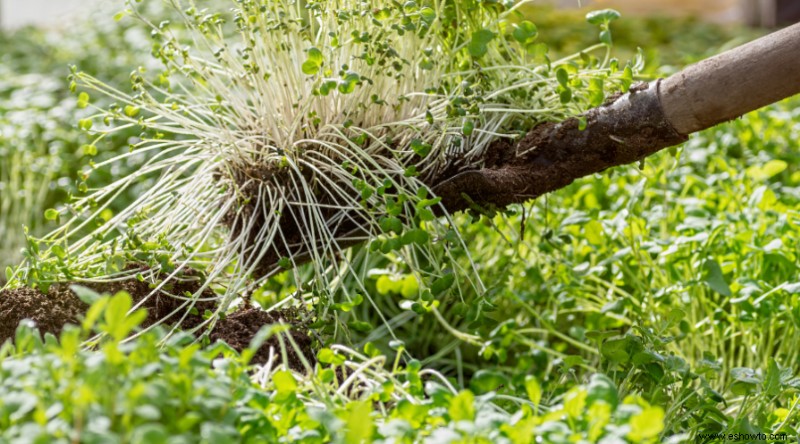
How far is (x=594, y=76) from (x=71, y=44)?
3071 millimetres

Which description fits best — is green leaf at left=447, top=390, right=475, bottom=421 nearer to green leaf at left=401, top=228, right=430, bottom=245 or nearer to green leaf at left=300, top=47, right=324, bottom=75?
green leaf at left=401, top=228, right=430, bottom=245

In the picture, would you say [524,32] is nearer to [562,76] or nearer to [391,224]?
[562,76]

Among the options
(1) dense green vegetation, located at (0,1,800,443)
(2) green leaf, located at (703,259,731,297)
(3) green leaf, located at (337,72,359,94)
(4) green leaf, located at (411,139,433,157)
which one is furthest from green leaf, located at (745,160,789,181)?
(3) green leaf, located at (337,72,359,94)

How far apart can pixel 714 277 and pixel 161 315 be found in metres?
0.88

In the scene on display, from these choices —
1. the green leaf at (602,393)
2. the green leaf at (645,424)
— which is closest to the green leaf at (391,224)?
the green leaf at (602,393)

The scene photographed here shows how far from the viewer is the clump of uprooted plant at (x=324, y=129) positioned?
1277 millimetres

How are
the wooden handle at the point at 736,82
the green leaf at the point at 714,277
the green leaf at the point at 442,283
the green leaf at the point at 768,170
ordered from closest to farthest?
the wooden handle at the point at 736,82 → the green leaf at the point at 442,283 → the green leaf at the point at 714,277 → the green leaf at the point at 768,170

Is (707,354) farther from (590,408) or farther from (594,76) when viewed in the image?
(590,408)

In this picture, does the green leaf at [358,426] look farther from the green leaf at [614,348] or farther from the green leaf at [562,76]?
the green leaf at [562,76]

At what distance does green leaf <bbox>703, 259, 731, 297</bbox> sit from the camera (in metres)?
1.39

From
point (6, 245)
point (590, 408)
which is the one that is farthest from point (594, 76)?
point (6, 245)

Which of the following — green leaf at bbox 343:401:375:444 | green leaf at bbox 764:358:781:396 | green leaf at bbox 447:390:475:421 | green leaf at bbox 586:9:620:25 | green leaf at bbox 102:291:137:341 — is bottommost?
green leaf at bbox 764:358:781:396

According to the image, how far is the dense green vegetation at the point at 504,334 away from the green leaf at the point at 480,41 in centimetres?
15

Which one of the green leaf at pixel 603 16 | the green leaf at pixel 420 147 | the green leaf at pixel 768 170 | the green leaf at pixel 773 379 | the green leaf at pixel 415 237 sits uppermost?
the green leaf at pixel 603 16
